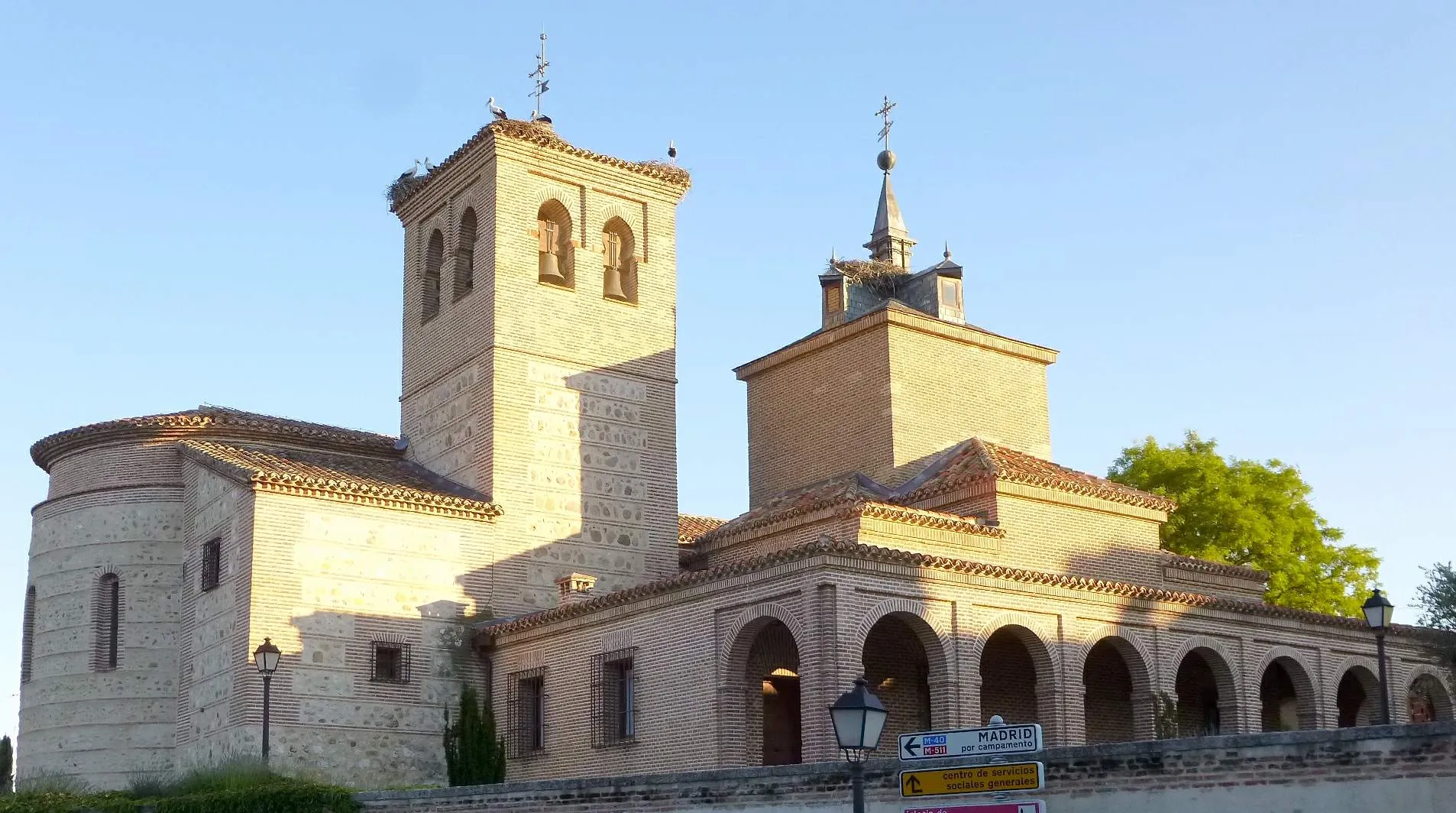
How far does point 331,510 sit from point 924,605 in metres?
9.76

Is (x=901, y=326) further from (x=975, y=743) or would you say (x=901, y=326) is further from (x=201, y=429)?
(x=975, y=743)

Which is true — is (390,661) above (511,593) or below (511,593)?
below

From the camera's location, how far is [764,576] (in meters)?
21.5

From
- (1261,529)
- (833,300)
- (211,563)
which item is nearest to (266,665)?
(211,563)

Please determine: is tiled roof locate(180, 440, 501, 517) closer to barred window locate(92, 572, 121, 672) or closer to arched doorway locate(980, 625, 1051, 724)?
barred window locate(92, 572, 121, 672)

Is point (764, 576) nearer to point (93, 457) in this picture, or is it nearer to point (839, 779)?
point (839, 779)

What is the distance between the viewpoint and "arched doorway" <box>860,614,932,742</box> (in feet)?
79.2

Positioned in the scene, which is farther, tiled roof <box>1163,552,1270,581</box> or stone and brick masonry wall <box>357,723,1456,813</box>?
tiled roof <box>1163,552,1270,581</box>

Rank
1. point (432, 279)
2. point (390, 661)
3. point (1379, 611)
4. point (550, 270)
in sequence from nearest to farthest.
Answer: point (1379, 611), point (390, 661), point (550, 270), point (432, 279)

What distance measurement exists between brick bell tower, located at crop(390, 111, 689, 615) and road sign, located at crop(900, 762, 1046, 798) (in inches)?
579

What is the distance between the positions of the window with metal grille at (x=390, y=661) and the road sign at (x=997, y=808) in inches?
530

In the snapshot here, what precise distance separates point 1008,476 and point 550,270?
925 centimetres

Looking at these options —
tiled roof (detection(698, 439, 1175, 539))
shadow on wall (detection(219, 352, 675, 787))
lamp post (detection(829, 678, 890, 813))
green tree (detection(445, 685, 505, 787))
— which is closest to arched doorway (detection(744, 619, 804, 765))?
shadow on wall (detection(219, 352, 675, 787))

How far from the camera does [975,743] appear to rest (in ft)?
42.5
